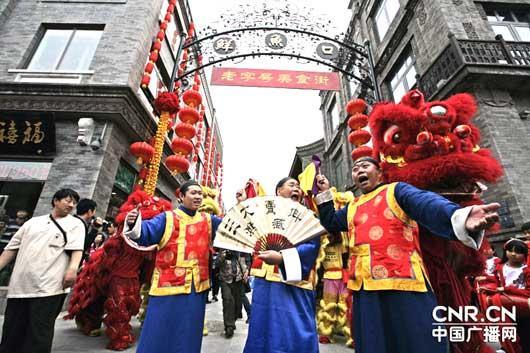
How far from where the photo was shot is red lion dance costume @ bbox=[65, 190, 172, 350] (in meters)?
3.37

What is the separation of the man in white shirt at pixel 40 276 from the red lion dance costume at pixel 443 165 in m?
3.12

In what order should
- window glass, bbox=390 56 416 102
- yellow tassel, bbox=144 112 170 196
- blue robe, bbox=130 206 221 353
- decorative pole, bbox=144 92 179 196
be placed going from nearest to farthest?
1. blue robe, bbox=130 206 221 353
2. yellow tassel, bbox=144 112 170 196
3. decorative pole, bbox=144 92 179 196
4. window glass, bbox=390 56 416 102

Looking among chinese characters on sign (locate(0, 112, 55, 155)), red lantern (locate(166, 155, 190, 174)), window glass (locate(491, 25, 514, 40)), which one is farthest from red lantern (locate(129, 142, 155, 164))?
window glass (locate(491, 25, 514, 40))

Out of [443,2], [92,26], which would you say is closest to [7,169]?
[92,26]

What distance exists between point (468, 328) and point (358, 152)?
394 cm

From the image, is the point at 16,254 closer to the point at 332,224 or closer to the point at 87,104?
the point at 332,224

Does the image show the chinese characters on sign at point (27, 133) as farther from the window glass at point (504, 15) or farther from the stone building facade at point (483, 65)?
the window glass at point (504, 15)

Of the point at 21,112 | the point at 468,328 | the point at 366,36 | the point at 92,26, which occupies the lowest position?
the point at 468,328

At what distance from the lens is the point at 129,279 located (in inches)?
143

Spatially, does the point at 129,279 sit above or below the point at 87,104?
below

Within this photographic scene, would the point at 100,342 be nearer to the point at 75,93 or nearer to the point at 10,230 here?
the point at 10,230

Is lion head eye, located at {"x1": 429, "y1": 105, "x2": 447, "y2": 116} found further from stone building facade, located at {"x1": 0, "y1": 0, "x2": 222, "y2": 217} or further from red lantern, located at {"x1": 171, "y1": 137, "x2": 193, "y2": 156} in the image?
stone building facade, located at {"x1": 0, "y1": 0, "x2": 222, "y2": 217}

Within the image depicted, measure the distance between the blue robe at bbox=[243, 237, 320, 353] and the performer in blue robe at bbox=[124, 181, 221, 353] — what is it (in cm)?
55

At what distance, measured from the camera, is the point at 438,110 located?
7.01 ft
